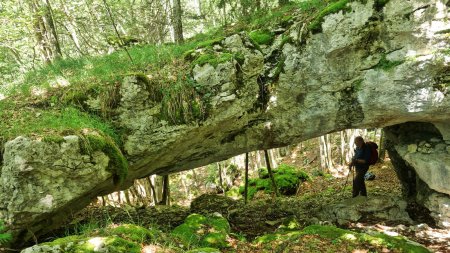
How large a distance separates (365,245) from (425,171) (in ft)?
12.0

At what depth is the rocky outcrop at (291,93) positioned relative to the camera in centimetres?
647

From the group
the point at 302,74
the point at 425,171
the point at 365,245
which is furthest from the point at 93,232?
the point at 425,171

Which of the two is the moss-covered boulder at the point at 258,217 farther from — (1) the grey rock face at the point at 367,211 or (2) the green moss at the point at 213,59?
(2) the green moss at the point at 213,59

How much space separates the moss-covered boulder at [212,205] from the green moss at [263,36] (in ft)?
15.5

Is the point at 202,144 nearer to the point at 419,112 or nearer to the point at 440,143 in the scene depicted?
the point at 419,112

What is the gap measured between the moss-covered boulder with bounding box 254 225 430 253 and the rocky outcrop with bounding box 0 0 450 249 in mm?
2722

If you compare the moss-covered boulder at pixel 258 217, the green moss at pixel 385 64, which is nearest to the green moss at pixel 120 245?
the moss-covered boulder at pixel 258 217

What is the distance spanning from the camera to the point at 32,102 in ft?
22.9

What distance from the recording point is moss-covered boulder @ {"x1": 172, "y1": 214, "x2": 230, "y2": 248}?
5.58m

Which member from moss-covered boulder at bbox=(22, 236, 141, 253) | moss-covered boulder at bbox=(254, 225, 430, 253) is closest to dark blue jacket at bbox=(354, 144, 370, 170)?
moss-covered boulder at bbox=(254, 225, 430, 253)

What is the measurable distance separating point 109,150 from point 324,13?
5.36m

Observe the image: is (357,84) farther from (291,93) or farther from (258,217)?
(258,217)

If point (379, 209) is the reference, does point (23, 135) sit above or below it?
above

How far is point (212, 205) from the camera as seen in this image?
993cm
